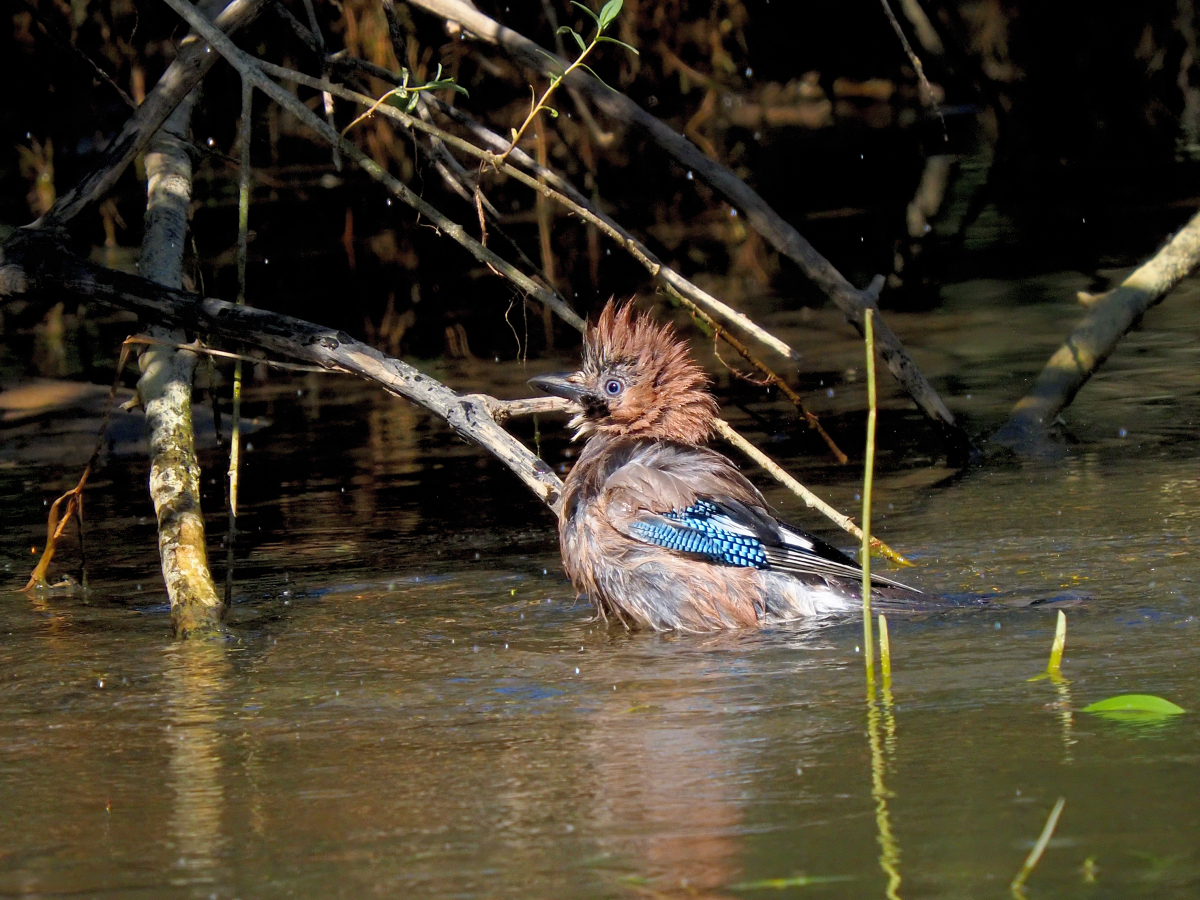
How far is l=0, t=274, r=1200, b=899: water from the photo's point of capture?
3396 mm

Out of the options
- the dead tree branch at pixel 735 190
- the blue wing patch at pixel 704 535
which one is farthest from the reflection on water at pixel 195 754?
the dead tree branch at pixel 735 190

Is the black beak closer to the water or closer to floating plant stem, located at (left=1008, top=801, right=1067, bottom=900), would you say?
the water

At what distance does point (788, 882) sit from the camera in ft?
10.6

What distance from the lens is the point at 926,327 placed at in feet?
35.3

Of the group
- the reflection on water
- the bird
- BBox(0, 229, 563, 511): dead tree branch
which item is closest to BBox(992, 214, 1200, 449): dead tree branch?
the bird

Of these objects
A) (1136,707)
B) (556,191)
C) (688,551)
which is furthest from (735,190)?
(1136,707)

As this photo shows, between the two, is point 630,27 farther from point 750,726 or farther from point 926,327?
point 750,726

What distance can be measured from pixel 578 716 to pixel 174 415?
2.29 metres

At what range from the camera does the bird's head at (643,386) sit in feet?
20.2

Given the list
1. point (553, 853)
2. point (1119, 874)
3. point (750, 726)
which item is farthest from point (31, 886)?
point (1119, 874)

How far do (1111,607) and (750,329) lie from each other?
4.75 feet

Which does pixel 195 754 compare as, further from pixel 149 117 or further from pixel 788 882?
pixel 149 117

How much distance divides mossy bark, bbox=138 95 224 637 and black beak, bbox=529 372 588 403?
1.27 meters

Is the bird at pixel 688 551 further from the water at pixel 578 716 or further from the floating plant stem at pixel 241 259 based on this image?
the floating plant stem at pixel 241 259
